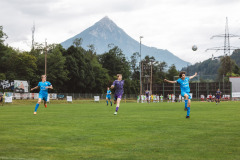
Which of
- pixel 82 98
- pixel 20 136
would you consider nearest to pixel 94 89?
pixel 82 98

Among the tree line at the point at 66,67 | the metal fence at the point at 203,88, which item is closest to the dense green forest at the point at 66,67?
the tree line at the point at 66,67

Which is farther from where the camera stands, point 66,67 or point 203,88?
point 66,67

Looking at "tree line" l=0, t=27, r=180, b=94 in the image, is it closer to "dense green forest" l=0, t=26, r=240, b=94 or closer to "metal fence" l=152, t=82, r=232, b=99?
"dense green forest" l=0, t=26, r=240, b=94

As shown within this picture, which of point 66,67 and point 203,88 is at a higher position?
point 66,67

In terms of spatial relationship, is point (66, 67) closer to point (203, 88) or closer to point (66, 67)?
point (66, 67)

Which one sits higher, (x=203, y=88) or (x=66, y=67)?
(x=66, y=67)

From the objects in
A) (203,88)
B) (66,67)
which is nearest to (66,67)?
(66,67)

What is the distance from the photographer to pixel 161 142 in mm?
7625

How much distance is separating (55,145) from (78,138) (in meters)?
1.14

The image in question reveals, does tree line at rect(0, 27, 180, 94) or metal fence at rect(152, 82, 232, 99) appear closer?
tree line at rect(0, 27, 180, 94)

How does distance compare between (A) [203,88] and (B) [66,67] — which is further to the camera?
(B) [66,67]

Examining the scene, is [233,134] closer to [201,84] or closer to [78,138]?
[78,138]

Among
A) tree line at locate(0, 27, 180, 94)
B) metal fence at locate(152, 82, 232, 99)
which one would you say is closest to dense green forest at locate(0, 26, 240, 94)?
tree line at locate(0, 27, 180, 94)

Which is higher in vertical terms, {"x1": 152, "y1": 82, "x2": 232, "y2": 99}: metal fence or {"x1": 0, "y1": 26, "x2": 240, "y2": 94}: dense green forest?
{"x1": 0, "y1": 26, "x2": 240, "y2": 94}: dense green forest
